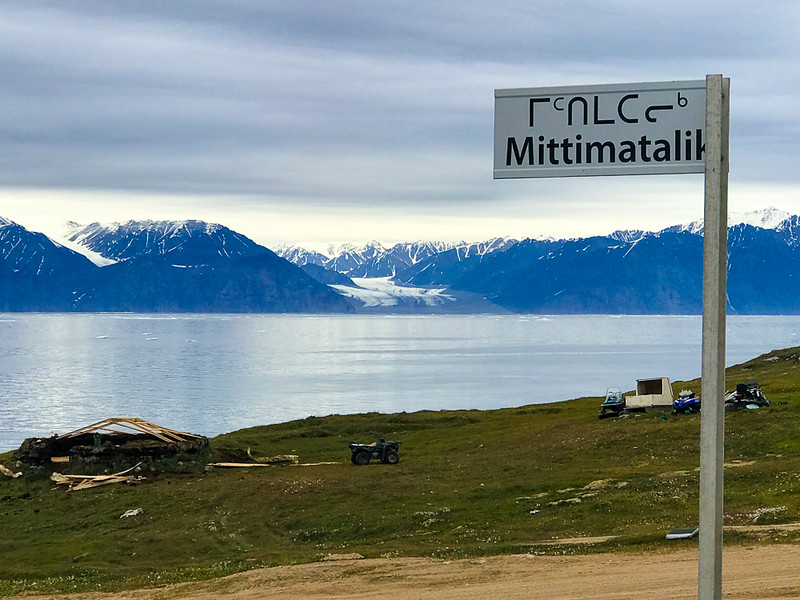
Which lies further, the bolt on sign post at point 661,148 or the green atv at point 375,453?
the green atv at point 375,453

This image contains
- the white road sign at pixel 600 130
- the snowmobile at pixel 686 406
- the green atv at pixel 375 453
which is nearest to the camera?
the white road sign at pixel 600 130

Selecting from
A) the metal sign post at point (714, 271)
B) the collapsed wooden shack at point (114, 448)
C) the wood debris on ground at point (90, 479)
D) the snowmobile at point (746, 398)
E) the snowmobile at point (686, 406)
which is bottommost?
the wood debris on ground at point (90, 479)

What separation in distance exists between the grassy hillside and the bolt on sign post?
1383 centimetres

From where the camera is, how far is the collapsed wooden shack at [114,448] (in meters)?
40.1

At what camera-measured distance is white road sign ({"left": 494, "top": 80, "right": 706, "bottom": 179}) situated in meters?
6.22

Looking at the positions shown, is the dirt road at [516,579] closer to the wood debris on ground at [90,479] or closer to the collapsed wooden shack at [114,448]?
Answer: the wood debris on ground at [90,479]

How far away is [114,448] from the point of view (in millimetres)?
40188

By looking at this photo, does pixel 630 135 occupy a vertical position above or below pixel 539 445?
above

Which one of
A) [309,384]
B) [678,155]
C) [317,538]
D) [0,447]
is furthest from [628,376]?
[678,155]

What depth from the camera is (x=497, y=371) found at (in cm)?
13975

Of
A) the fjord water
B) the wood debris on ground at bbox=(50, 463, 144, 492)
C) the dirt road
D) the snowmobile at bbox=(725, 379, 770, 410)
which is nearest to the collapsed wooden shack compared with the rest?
the wood debris on ground at bbox=(50, 463, 144, 492)

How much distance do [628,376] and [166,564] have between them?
10738 cm

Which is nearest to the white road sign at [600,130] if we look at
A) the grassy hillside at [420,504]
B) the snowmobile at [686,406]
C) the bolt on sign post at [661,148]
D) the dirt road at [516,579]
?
the bolt on sign post at [661,148]

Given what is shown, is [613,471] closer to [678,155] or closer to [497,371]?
[678,155]
